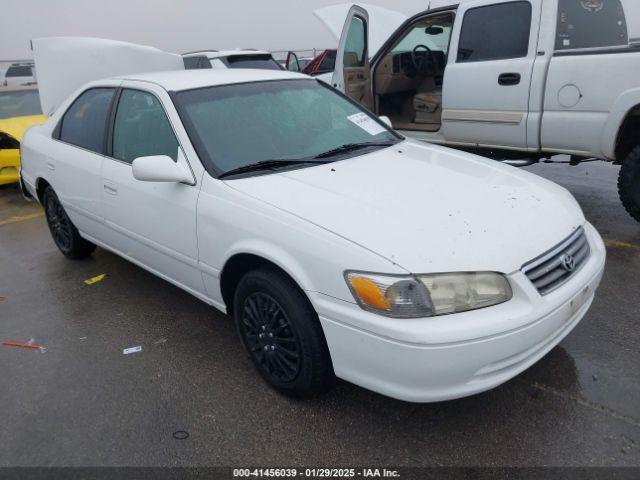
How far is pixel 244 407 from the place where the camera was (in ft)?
8.59

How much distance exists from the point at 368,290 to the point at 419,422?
0.78 m

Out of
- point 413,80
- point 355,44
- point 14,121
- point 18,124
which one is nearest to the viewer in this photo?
point 355,44

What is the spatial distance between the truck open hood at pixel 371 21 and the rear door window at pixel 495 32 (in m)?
1.35

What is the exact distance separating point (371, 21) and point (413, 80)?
93cm

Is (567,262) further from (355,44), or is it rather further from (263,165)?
(355,44)

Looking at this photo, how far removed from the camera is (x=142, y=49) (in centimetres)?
543

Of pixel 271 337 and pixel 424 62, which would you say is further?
pixel 424 62

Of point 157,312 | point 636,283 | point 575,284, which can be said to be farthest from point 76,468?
point 636,283

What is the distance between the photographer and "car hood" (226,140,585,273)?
7.03ft

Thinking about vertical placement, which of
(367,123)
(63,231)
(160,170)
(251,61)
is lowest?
(63,231)

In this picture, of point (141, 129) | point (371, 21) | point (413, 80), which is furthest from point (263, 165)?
point (413, 80)

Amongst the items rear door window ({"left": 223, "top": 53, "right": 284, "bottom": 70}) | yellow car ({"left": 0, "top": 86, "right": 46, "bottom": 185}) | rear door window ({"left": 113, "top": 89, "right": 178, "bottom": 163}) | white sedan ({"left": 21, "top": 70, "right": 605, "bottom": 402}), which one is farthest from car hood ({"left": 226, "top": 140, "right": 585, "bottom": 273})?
rear door window ({"left": 223, "top": 53, "right": 284, "bottom": 70})

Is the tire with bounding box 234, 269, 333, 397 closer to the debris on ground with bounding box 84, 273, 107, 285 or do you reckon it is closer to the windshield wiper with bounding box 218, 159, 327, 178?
the windshield wiper with bounding box 218, 159, 327, 178

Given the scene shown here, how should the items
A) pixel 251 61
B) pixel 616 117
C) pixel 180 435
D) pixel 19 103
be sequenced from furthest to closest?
pixel 251 61
pixel 19 103
pixel 616 117
pixel 180 435
